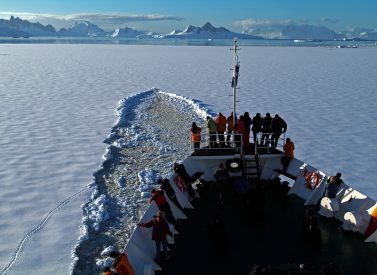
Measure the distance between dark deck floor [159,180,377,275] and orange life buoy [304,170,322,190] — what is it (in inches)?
26.5

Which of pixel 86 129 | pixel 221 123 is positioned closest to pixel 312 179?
pixel 221 123

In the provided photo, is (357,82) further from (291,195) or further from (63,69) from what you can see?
(63,69)

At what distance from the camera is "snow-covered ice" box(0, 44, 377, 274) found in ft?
33.0

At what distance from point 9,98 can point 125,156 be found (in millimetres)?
14404

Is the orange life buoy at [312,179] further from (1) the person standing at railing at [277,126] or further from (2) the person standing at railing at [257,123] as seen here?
(2) the person standing at railing at [257,123]

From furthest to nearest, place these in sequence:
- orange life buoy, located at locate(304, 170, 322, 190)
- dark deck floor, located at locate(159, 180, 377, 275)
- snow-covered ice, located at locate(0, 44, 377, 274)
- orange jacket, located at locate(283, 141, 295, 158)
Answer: orange jacket, located at locate(283, 141, 295, 158) → snow-covered ice, located at locate(0, 44, 377, 274) → orange life buoy, located at locate(304, 170, 322, 190) → dark deck floor, located at locate(159, 180, 377, 275)

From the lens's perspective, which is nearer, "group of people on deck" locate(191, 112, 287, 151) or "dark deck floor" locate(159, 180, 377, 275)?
"dark deck floor" locate(159, 180, 377, 275)

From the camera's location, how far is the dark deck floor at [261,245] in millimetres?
7234

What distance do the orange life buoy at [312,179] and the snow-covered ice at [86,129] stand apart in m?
2.63

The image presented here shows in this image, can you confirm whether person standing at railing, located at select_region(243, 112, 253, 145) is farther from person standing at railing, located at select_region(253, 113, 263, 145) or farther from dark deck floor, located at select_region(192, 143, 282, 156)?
dark deck floor, located at select_region(192, 143, 282, 156)

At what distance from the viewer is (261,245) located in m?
7.89

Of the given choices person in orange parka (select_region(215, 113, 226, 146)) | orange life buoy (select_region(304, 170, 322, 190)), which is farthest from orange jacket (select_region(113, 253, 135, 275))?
person in orange parka (select_region(215, 113, 226, 146))

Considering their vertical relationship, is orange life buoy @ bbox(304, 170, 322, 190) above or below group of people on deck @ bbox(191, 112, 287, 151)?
below

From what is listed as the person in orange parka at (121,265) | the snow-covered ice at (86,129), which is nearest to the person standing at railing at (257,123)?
the snow-covered ice at (86,129)
